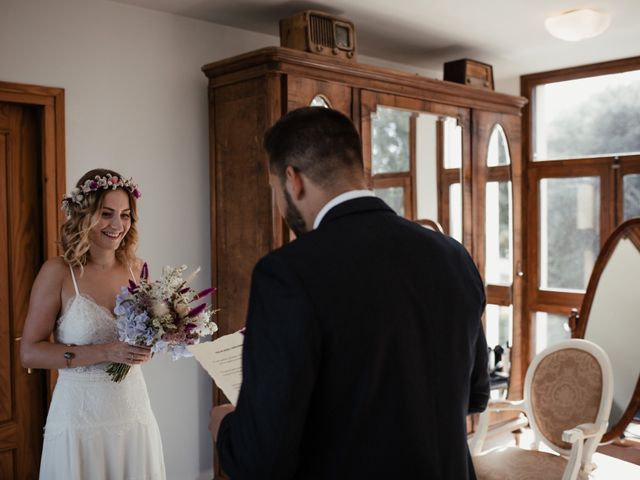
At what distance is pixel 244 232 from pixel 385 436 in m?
2.37

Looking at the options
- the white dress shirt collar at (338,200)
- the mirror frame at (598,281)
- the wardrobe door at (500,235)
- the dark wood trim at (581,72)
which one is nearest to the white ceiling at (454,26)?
the dark wood trim at (581,72)

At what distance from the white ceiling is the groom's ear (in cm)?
234

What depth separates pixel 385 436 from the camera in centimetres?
118

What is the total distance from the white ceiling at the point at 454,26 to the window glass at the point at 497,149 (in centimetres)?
53

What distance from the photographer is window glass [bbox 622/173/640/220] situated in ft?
15.3

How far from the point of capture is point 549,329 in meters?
5.19

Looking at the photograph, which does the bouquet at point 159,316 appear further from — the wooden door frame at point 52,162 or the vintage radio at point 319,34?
the vintage radio at point 319,34

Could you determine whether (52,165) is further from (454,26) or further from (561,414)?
(561,414)

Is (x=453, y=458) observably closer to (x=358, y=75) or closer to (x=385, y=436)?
(x=385, y=436)

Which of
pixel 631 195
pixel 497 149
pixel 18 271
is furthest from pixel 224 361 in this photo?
pixel 631 195

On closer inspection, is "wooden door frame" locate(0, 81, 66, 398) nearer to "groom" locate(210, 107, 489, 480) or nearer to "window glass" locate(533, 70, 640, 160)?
"groom" locate(210, 107, 489, 480)

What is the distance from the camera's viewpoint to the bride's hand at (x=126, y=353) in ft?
7.62

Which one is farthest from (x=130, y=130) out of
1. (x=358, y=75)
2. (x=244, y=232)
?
(x=358, y=75)

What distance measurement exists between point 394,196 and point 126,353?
2.05m
